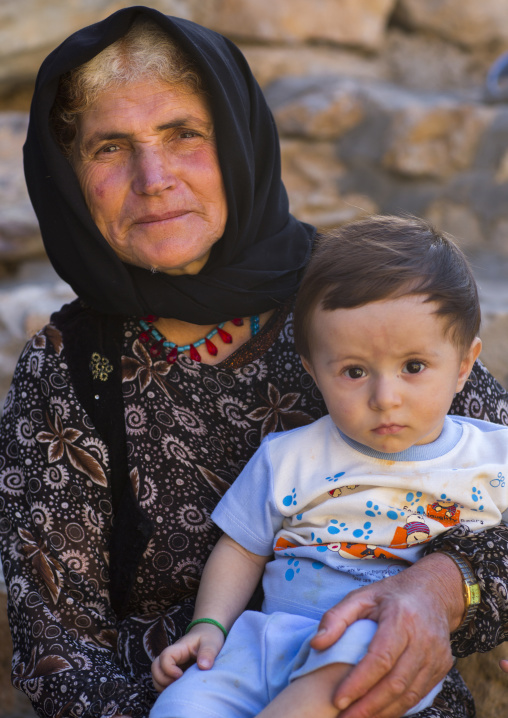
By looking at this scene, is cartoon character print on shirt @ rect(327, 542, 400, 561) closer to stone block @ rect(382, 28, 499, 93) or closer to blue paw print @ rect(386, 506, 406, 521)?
blue paw print @ rect(386, 506, 406, 521)

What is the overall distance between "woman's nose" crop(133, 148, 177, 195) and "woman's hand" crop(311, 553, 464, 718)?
3.51 ft

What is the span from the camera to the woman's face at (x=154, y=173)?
201cm

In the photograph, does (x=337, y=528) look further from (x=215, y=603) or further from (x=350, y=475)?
(x=215, y=603)

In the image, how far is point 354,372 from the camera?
1742 mm

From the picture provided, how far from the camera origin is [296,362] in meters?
2.21

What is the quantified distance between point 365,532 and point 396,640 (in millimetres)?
294

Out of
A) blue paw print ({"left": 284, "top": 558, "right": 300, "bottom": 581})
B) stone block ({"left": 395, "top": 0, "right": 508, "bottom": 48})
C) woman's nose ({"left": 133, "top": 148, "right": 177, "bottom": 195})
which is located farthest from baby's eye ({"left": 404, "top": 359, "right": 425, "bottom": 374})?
stone block ({"left": 395, "top": 0, "right": 508, "bottom": 48})

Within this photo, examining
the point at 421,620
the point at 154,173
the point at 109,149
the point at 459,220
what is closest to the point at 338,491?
the point at 421,620

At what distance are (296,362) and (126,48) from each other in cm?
92

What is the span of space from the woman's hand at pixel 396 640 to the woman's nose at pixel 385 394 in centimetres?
36

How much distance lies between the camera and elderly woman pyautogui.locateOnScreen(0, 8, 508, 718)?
2.01 meters

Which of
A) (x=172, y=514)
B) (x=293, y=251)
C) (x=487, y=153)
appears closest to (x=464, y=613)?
(x=172, y=514)

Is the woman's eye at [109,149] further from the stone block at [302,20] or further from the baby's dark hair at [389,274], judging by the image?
the stone block at [302,20]

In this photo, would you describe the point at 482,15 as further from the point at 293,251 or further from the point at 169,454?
the point at 169,454
